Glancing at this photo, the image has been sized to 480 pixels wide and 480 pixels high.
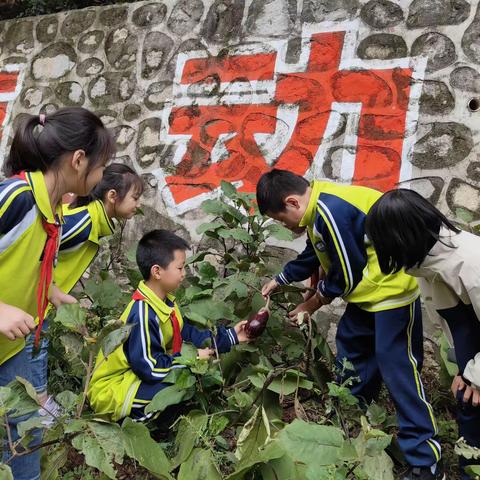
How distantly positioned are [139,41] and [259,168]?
4.69 ft

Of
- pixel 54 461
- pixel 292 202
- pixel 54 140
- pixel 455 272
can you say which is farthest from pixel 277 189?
pixel 54 461

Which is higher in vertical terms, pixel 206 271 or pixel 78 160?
pixel 78 160

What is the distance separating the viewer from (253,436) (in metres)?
1.68

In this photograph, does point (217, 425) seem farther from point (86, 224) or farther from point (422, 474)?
point (86, 224)

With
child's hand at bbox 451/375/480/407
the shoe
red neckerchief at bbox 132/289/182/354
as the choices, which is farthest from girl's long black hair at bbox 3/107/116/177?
the shoe

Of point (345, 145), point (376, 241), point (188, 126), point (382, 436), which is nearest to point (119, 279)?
point (188, 126)

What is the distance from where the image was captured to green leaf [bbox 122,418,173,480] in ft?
4.59

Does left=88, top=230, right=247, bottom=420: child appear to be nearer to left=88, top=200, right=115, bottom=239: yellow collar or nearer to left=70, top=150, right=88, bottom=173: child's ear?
left=88, top=200, right=115, bottom=239: yellow collar

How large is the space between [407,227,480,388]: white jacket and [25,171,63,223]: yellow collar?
1146 mm

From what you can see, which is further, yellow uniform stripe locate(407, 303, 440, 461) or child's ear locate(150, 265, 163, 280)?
child's ear locate(150, 265, 163, 280)

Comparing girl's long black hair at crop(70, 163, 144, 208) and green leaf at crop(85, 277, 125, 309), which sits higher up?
girl's long black hair at crop(70, 163, 144, 208)

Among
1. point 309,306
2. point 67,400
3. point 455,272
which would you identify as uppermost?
point 67,400

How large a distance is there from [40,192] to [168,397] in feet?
2.84

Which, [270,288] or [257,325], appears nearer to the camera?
[257,325]
